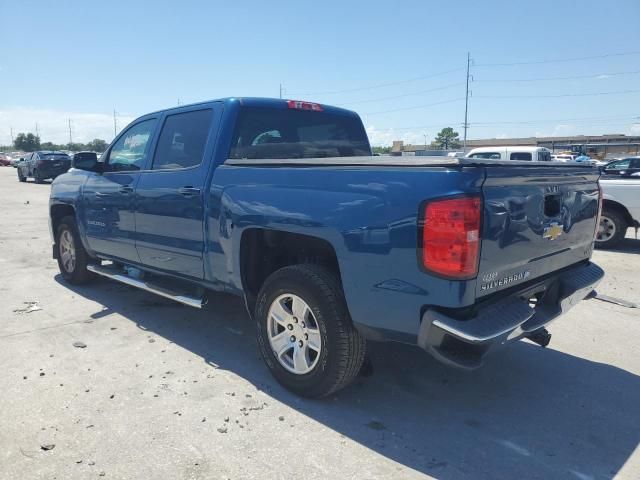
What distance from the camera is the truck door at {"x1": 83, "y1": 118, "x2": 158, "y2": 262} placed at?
4.77 m

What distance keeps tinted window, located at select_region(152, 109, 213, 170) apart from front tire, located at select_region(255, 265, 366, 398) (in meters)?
1.44

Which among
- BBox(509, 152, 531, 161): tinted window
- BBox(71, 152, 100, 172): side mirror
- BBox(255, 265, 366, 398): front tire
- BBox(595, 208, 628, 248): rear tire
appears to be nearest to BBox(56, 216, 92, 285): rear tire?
BBox(71, 152, 100, 172): side mirror

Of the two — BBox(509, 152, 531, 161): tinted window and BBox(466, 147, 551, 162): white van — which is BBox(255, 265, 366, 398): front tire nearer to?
BBox(466, 147, 551, 162): white van

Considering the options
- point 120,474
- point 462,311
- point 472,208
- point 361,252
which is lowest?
point 120,474

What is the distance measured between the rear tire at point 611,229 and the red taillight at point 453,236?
7.45 meters

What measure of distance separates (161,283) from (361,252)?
2.65 m

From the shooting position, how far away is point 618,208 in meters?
8.68

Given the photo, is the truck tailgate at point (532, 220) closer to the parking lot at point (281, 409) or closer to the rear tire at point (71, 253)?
the parking lot at point (281, 409)

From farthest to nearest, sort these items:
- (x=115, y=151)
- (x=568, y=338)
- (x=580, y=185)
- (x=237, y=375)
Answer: (x=115, y=151) < (x=568, y=338) < (x=237, y=375) < (x=580, y=185)

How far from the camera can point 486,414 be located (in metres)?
3.17

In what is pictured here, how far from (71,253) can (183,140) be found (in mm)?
2765

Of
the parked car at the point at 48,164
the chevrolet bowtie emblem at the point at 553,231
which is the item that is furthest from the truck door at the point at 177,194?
the parked car at the point at 48,164

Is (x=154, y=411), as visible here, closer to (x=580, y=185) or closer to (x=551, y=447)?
(x=551, y=447)

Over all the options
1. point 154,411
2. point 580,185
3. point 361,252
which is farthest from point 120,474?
point 580,185
